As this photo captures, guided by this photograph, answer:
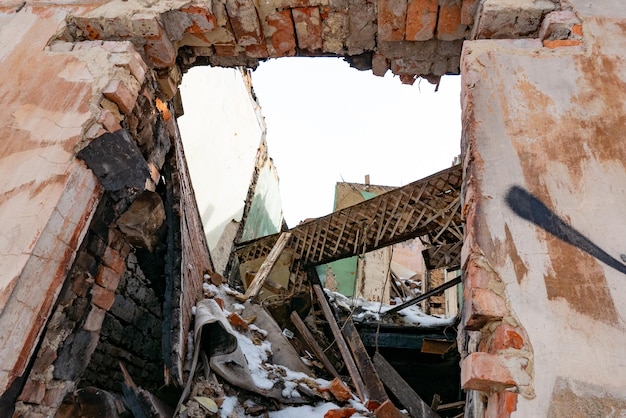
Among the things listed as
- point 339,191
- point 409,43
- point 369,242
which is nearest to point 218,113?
point 369,242

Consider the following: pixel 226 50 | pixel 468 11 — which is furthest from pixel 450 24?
pixel 226 50

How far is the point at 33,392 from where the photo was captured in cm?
203

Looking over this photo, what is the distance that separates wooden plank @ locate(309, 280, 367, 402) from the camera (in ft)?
16.2

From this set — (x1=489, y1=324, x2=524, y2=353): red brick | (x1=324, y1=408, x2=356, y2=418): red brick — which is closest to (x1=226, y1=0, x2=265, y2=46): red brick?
(x1=489, y1=324, x2=524, y2=353): red brick

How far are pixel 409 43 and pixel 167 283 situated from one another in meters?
2.52

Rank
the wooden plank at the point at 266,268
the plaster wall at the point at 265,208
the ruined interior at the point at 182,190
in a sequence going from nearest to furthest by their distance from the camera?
the ruined interior at the point at 182,190 < the wooden plank at the point at 266,268 < the plaster wall at the point at 265,208

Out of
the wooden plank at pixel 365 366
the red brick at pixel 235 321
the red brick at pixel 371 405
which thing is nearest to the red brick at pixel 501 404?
the red brick at pixel 371 405

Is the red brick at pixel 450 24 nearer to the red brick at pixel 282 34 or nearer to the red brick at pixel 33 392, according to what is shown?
the red brick at pixel 282 34

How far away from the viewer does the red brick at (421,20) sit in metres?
2.51

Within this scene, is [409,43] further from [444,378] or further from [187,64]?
[444,378]

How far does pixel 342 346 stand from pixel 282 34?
4.34 metres

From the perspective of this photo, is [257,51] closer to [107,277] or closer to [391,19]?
[391,19]

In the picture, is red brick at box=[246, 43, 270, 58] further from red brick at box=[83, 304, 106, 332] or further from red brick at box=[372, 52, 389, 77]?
red brick at box=[83, 304, 106, 332]

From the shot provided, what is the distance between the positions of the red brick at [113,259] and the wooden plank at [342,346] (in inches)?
122
